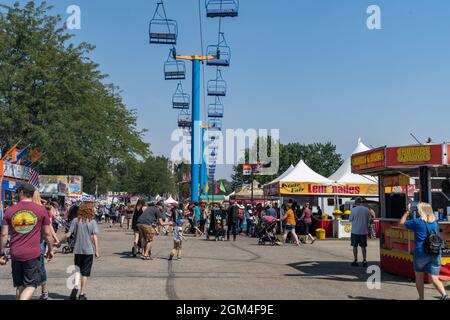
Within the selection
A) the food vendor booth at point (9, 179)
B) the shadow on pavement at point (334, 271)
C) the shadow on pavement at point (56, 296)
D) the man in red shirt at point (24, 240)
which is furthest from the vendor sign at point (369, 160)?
the food vendor booth at point (9, 179)

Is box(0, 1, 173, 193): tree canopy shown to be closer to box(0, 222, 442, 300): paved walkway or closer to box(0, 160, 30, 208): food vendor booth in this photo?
box(0, 160, 30, 208): food vendor booth

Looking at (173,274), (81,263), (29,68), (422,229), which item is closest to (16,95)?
(29,68)

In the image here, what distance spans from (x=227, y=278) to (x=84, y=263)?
3.65 metres

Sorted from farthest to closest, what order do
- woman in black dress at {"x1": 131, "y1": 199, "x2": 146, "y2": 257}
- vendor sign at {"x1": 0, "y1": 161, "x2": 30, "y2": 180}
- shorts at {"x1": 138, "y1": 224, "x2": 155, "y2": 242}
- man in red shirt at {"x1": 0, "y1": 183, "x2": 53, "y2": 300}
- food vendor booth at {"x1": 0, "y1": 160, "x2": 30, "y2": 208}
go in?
1. vendor sign at {"x1": 0, "y1": 161, "x2": 30, "y2": 180}
2. food vendor booth at {"x1": 0, "y1": 160, "x2": 30, "y2": 208}
3. woman in black dress at {"x1": 131, "y1": 199, "x2": 146, "y2": 257}
4. shorts at {"x1": 138, "y1": 224, "x2": 155, "y2": 242}
5. man in red shirt at {"x1": 0, "y1": 183, "x2": 53, "y2": 300}

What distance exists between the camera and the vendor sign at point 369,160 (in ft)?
42.0

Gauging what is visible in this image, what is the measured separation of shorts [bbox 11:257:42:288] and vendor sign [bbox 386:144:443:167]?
7875mm

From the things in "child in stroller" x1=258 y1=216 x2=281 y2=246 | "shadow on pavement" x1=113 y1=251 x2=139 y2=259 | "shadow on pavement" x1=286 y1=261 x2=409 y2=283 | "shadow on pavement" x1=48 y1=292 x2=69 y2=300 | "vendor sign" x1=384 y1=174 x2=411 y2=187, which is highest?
"vendor sign" x1=384 y1=174 x2=411 y2=187

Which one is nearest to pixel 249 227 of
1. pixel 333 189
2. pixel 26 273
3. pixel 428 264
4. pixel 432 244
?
pixel 333 189

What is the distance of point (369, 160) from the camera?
44.5 ft

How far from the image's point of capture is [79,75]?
39562mm

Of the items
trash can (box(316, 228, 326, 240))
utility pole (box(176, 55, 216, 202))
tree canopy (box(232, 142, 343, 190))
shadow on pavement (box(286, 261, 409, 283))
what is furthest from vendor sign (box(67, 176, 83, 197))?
tree canopy (box(232, 142, 343, 190))

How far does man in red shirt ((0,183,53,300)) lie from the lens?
7.46 metres
